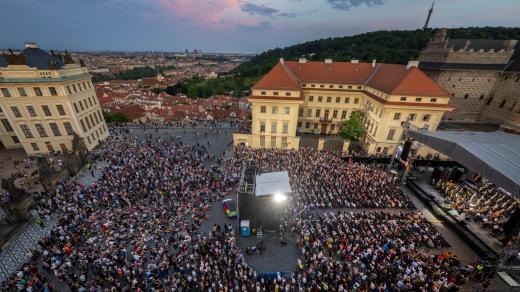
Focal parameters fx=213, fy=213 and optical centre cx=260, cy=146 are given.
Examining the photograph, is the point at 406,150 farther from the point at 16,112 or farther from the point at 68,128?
the point at 16,112

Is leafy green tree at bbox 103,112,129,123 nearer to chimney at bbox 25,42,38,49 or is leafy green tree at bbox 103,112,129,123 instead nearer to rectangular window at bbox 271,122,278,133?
chimney at bbox 25,42,38,49

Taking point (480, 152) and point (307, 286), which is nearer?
point (307, 286)

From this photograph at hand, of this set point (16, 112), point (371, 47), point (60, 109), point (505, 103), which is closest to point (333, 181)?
point (505, 103)

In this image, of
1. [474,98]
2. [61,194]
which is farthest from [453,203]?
[61,194]

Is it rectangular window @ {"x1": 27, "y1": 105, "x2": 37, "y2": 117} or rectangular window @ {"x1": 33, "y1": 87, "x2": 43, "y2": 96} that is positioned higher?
rectangular window @ {"x1": 33, "y1": 87, "x2": 43, "y2": 96}

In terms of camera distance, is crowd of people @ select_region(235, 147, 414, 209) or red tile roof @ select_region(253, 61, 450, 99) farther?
red tile roof @ select_region(253, 61, 450, 99)

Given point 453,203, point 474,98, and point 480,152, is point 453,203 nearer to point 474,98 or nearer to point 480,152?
point 480,152

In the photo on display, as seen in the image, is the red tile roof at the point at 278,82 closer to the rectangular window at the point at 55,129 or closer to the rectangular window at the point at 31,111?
the rectangular window at the point at 55,129

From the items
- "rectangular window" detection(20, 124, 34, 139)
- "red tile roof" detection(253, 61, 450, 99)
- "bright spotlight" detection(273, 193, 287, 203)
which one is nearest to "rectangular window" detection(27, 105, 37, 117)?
"rectangular window" detection(20, 124, 34, 139)
